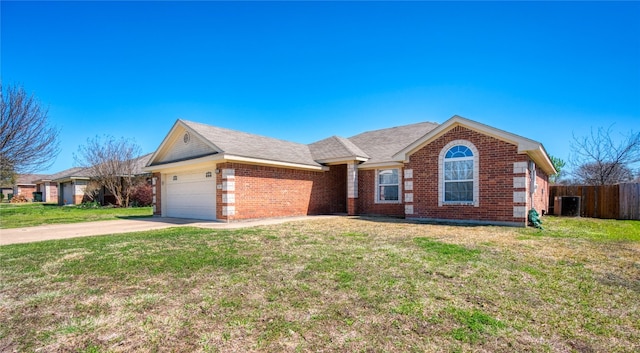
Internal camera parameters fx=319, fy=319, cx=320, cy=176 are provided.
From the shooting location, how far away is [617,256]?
6516 mm

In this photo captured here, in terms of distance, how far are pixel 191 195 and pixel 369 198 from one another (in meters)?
8.62

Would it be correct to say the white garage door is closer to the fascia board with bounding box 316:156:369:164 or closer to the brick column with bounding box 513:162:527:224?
the fascia board with bounding box 316:156:369:164

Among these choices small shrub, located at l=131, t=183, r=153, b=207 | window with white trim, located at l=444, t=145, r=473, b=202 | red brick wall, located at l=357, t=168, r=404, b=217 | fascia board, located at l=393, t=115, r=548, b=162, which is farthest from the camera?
small shrub, located at l=131, t=183, r=153, b=207

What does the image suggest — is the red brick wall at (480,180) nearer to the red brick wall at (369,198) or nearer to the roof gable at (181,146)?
the red brick wall at (369,198)

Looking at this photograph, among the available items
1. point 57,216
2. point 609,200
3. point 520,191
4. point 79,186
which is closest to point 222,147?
point 520,191

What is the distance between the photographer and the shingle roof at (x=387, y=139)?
16.3m

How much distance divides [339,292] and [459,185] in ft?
31.4

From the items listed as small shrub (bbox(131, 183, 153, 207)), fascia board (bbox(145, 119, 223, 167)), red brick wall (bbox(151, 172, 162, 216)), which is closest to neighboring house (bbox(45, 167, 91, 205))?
small shrub (bbox(131, 183, 153, 207))

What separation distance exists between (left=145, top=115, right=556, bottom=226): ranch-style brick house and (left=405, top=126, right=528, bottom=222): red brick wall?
0.03m

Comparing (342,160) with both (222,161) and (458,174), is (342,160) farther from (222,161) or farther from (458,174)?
(222,161)

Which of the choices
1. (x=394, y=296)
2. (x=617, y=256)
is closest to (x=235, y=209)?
(x=394, y=296)

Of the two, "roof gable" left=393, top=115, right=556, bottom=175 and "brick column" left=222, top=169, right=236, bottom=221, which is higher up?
"roof gable" left=393, top=115, right=556, bottom=175

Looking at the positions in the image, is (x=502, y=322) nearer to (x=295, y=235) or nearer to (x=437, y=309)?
(x=437, y=309)

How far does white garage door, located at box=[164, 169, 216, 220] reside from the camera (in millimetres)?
13766
